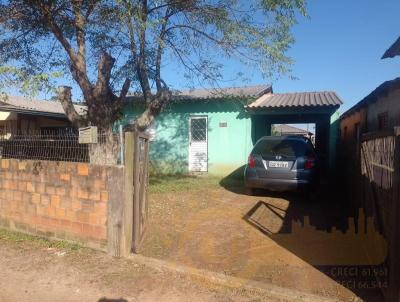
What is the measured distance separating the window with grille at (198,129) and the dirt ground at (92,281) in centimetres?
864

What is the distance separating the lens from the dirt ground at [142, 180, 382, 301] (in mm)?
4371

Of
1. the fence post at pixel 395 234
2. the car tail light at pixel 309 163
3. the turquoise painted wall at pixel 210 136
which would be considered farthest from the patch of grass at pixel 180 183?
the fence post at pixel 395 234

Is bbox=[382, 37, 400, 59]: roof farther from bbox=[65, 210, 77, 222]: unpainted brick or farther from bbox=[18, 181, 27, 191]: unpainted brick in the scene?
bbox=[18, 181, 27, 191]: unpainted brick

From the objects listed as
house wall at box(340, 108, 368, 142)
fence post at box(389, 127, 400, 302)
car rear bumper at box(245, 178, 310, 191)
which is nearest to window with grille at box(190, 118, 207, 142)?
house wall at box(340, 108, 368, 142)

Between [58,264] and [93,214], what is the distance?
80 cm

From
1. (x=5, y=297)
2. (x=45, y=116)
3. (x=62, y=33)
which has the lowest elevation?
(x=5, y=297)

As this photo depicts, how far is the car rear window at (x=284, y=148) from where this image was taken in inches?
329

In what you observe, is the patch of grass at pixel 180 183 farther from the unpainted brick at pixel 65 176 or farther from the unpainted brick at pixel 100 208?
the unpainted brick at pixel 100 208

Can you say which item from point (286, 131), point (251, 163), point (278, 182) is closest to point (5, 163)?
point (251, 163)

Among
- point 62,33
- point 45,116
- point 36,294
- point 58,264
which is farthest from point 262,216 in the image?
point 45,116

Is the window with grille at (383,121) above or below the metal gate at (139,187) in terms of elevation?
above

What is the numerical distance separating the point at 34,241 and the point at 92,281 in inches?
79.3

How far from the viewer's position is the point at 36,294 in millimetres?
4090

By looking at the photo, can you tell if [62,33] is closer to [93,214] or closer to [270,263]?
[93,214]
